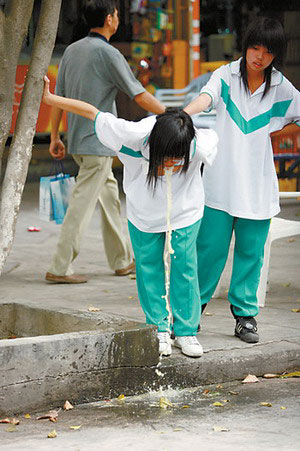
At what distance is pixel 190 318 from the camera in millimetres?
4992

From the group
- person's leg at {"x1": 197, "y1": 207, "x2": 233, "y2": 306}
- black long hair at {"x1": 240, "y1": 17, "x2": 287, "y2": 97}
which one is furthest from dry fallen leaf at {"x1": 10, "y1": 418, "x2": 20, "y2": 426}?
black long hair at {"x1": 240, "y1": 17, "x2": 287, "y2": 97}

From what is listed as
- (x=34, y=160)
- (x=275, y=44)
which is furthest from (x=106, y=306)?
(x=34, y=160)

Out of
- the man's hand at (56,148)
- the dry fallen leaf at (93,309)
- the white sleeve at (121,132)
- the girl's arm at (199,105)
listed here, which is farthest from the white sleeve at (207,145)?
the man's hand at (56,148)

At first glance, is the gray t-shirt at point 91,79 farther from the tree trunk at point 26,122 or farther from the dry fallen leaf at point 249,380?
the dry fallen leaf at point 249,380

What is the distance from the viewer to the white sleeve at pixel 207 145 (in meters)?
4.82

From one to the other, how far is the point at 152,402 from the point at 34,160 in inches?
415

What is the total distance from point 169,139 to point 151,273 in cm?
70

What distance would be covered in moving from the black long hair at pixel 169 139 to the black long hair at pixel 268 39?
0.68m

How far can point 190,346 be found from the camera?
492 centimetres

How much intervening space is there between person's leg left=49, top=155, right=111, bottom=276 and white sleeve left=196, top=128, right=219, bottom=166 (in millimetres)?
2138

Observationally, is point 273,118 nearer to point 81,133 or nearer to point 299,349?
point 299,349

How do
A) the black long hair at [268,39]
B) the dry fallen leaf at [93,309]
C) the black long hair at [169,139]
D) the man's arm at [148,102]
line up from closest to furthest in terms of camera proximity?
1. the black long hair at [169,139]
2. the black long hair at [268,39]
3. the dry fallen leaf at [93,309]
4. the man's arm at [148,102]

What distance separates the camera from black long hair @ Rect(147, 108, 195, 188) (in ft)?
15.4

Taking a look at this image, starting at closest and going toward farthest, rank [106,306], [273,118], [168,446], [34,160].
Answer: [168,446] → [273,118] → [106,306] → [34,160]
